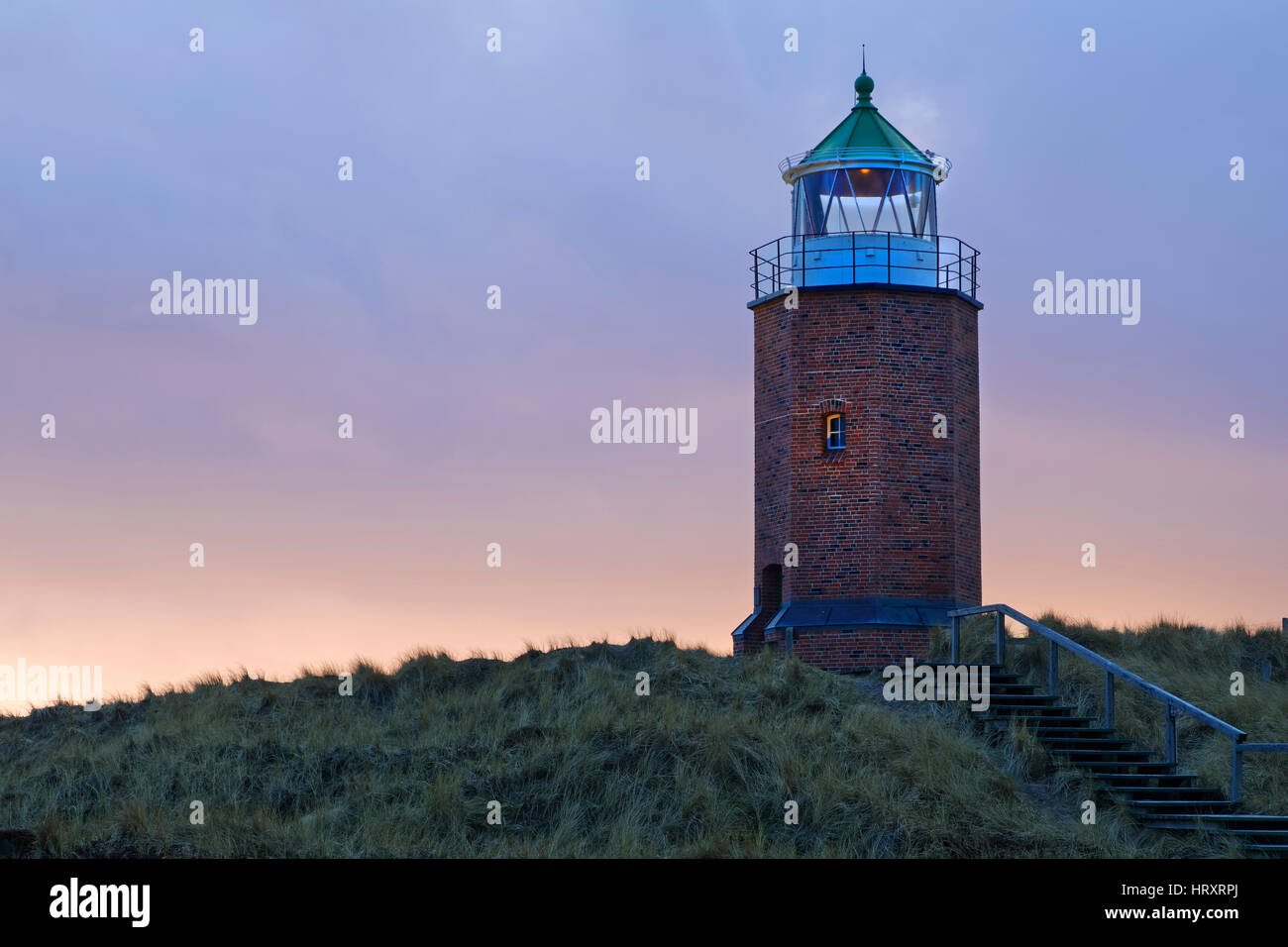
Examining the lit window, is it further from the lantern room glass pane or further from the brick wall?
the lantern room glass pane

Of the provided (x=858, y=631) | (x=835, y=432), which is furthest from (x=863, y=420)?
(x=858, y=631)

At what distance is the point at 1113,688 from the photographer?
71.7ft

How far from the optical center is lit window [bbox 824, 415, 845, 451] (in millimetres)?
29422

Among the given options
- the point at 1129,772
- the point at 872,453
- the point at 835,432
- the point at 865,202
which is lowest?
the point at 1129,772

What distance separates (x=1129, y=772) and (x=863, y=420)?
32.7 feet

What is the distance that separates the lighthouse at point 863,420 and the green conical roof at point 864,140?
1.7 inches

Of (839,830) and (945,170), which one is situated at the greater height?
(945,170)

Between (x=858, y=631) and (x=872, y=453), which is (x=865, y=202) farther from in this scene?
(x=858, y=631)

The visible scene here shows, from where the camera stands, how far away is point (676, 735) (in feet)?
69.6

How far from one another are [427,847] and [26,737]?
33.3 feet

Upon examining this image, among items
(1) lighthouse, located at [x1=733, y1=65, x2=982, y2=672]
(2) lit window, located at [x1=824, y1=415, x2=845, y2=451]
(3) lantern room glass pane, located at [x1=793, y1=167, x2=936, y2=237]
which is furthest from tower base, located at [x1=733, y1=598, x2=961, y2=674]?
(3) lantern room glass pane, located at [x1=793, y1=167, x2=936, y2=237]

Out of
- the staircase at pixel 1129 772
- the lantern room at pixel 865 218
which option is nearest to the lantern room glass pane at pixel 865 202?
the lantern room at pixel 865 218
